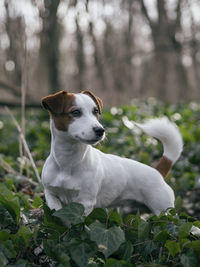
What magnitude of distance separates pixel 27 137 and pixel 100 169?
4912 millimetres

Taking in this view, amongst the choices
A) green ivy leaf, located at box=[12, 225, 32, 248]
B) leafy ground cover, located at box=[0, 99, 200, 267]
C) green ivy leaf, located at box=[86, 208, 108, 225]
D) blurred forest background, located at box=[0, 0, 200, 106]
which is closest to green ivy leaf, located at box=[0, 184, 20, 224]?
leafy ground cover, located at box=[0, 99, 200, 267]

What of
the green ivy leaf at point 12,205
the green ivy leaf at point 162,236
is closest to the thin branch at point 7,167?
the green ivy leaf at point 12,205

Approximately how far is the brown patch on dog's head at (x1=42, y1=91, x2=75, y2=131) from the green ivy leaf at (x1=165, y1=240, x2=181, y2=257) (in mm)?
1125

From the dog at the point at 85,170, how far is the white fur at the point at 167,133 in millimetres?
373

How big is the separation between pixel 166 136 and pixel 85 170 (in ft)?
3.39

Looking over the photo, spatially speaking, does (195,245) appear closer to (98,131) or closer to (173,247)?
(173,247)

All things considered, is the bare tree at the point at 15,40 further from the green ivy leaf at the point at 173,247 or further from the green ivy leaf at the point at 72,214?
the green ivy leaf at the point at 173,247

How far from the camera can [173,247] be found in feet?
7.97

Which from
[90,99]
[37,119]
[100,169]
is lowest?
[37,119]

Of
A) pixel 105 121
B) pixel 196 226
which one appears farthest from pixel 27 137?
pixel 196 226

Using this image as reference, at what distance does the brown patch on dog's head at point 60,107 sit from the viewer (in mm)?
2721

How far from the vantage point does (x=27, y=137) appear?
7.62 metres

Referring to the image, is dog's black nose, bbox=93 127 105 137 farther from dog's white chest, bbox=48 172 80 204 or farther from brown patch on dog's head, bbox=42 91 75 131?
dog's white chest, bbox=48 172 80 204

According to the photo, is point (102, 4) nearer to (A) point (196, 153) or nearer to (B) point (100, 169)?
(A) point (196, 153)
